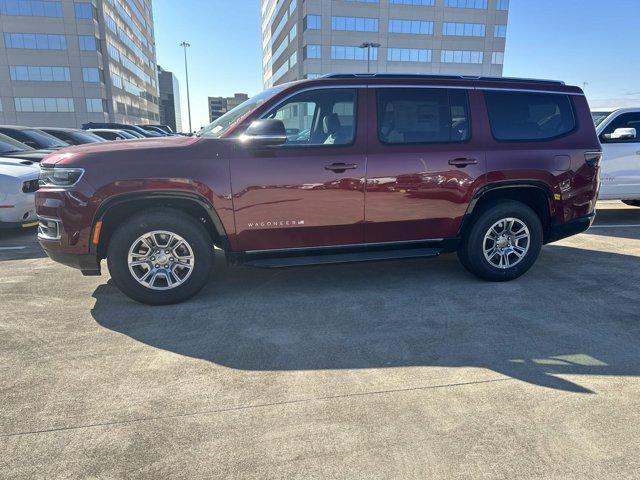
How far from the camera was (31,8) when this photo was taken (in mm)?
51875

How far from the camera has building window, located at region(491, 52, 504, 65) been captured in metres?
59.6

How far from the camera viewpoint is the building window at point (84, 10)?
52.9 m

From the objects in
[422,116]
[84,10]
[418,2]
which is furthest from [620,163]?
[84,10]

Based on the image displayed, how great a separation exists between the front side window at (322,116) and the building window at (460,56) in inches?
2411

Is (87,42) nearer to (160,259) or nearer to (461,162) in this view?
(160,259)

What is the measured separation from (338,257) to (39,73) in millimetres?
63263

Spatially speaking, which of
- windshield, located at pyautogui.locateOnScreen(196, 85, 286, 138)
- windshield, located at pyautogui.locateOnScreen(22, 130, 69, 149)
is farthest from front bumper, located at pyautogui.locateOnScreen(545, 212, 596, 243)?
windshield, located at pyautogui.locateOnScreen(22, 130, 69, 149)

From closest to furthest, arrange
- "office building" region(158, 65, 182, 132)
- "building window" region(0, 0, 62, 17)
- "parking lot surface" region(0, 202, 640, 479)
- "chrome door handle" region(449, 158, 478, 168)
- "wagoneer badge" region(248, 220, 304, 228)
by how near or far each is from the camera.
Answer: "parking lot surface" region(0, 202, 640, 479) → "wagoneer badge" region(248, 220, 304, 228) → "chrome door handle" region(449, 158, 478, 168) → "building window" region(0, 0, 62, 17) → "office building" region(158, 65, 182, 132)

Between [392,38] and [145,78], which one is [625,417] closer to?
[392,38]

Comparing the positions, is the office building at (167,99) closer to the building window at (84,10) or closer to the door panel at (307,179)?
the building window at (84,10)

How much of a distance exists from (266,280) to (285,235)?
2.95 feet

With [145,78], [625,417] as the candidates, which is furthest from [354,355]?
[145,78]

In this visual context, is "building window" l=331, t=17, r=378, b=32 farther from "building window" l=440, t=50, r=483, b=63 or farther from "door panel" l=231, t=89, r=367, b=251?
"door panel" l=231, t=89, r=367, b=251

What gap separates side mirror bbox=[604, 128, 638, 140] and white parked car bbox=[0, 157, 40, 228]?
9.31m
